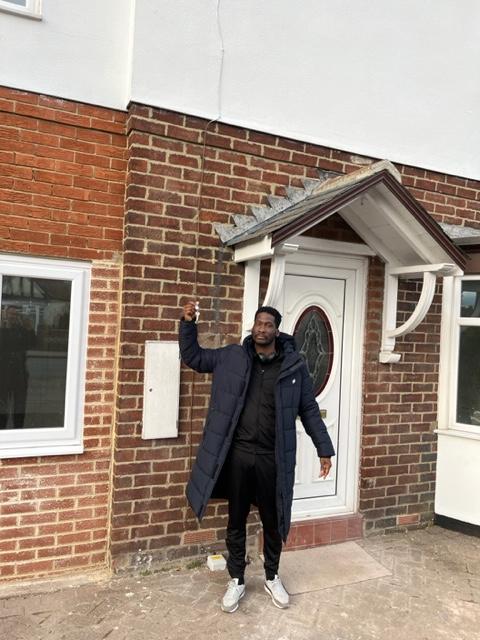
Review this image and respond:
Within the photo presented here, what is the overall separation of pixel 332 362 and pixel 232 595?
79.7 inches

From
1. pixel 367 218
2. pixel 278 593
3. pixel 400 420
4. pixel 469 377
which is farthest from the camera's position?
pixel 469 377

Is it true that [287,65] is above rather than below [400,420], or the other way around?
above

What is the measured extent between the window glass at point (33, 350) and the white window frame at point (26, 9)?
170cm

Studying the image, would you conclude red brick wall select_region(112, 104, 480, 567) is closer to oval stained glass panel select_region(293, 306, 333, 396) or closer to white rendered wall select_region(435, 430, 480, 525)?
oval stained glass panel select_region(293, 306, 333, 396)

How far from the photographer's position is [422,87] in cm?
488

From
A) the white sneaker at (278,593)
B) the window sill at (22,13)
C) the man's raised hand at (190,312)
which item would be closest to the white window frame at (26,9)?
the window sill at (22,13)

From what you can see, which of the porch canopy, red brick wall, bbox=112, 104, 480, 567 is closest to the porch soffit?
the porch canopy

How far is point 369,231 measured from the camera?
439 cm

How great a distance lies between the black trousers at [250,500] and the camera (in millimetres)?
3309

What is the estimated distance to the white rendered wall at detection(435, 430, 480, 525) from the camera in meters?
4.70

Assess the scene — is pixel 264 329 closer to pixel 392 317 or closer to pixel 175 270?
pixel 175 270

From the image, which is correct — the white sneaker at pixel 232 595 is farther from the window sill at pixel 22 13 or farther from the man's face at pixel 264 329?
the window sill at pixel 22 13

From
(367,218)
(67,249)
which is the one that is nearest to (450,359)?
(367,218)

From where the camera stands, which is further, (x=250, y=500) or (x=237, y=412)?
(x=250, y=500)
